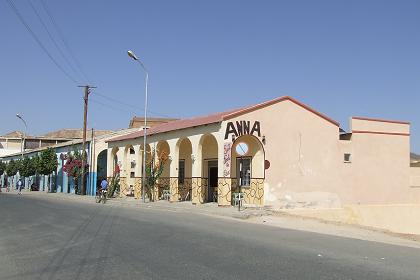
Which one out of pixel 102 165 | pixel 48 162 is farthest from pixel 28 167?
pixel 102 165

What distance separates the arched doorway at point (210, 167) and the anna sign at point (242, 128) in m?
4.41

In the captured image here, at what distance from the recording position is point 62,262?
10242mm

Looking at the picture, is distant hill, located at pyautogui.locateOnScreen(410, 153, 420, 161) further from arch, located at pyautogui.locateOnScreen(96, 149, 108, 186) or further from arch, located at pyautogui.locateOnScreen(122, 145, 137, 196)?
arch, located at pyautogui.locateOnScreen(96, 149, 108, 186)

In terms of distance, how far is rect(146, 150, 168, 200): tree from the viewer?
110ft

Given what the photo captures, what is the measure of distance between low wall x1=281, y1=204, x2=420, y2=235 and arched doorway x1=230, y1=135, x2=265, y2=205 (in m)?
2.93

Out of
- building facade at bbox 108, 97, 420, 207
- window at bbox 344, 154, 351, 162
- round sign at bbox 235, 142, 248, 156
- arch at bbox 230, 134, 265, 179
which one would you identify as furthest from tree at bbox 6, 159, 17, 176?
round sign at bbox 235, 142, 248, 156

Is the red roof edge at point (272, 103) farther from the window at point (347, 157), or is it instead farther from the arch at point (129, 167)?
the arch at point (129, 167)

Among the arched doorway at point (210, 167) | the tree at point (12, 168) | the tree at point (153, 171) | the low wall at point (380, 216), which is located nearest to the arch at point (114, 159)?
the tree at point (153, 171)

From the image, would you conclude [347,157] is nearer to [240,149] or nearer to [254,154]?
[254,154]

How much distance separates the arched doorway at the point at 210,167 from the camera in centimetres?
3211

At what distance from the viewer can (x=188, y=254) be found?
36.1 feet

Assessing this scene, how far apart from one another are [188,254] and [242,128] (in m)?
17.0

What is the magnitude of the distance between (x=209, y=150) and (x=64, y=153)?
88.1ft

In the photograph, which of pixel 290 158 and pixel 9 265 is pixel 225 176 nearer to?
pixel 290 158
